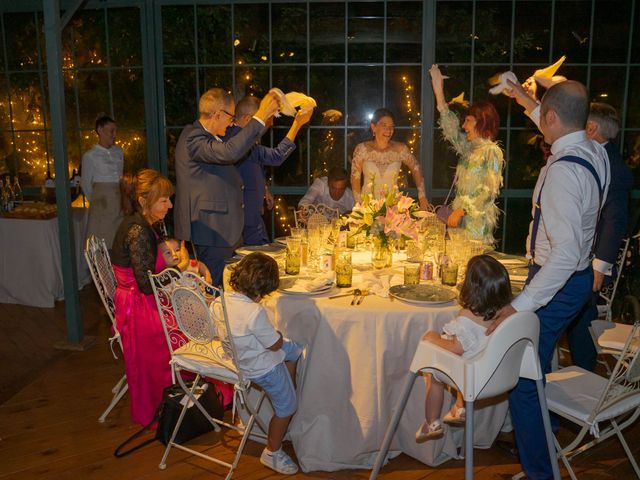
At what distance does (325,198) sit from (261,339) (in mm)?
2672

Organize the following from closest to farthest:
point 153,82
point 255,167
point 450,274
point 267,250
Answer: point 450,274 → point 267,250 → point 255,167 → point 153,82

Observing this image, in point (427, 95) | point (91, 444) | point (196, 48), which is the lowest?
point (91, 444)

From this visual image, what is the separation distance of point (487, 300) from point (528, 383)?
0.52 metres

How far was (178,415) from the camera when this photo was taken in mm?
3514

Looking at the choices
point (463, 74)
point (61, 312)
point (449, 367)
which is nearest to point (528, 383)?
point (449, 367)

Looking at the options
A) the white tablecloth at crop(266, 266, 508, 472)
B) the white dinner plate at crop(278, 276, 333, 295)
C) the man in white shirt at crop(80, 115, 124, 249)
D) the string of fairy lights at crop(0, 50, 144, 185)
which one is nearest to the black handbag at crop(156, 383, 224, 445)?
the white tablecloth at crop(266, 266, 508, 472)

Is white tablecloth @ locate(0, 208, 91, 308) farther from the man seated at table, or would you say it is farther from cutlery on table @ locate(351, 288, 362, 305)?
cutlery on table @ locate(351, 288, 362, 305)

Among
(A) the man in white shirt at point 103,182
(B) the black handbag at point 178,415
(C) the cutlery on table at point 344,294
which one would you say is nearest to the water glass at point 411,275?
(C) the cutlery on table at point 344,294

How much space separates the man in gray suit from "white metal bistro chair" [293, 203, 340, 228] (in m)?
0.46

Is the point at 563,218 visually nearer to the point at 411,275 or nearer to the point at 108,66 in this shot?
the point at 411,275

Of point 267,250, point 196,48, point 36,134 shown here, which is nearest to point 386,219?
point 267,250

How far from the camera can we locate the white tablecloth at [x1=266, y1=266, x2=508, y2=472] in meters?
3.08

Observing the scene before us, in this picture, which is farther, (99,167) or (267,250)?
(99,167)

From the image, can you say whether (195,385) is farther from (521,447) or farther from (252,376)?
(521,447)
